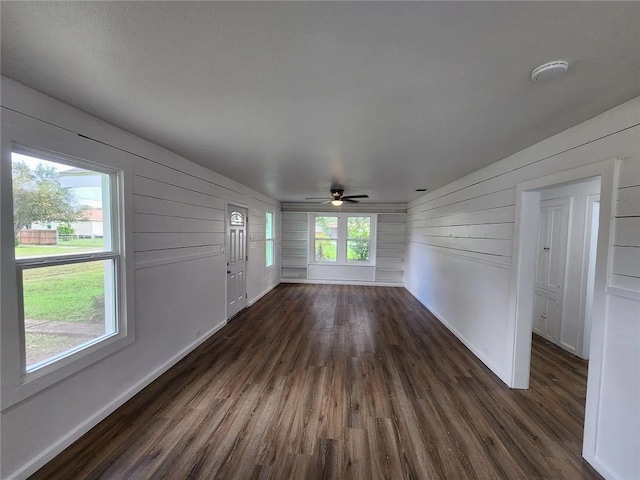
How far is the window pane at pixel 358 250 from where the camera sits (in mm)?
7891

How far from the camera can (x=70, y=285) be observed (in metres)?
1.98

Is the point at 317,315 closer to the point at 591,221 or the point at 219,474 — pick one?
the point at 219,474

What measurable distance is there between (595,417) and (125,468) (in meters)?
3.13

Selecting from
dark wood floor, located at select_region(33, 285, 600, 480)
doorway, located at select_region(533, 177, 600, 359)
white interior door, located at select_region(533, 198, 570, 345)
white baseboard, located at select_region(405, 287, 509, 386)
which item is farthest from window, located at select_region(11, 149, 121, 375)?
white interior door, located at select_region(533, 198, 570, 345)

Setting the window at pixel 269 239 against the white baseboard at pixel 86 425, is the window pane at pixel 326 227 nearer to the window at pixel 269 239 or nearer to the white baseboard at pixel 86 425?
the window at pixel 269 239

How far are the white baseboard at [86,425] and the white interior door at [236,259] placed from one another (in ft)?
5.28

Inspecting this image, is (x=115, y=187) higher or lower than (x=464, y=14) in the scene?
lower

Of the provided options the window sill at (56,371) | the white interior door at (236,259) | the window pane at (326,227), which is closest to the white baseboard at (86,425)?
the window sill at (56,371)

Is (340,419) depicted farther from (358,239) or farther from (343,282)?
(358,239)

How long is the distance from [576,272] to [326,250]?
5.50 meters

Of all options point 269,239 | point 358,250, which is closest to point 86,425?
point 269,239

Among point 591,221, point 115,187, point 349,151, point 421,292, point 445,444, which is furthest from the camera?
point 421,292

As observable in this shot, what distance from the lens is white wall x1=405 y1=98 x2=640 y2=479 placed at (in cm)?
162

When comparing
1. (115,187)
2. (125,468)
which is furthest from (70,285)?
(125,468)
